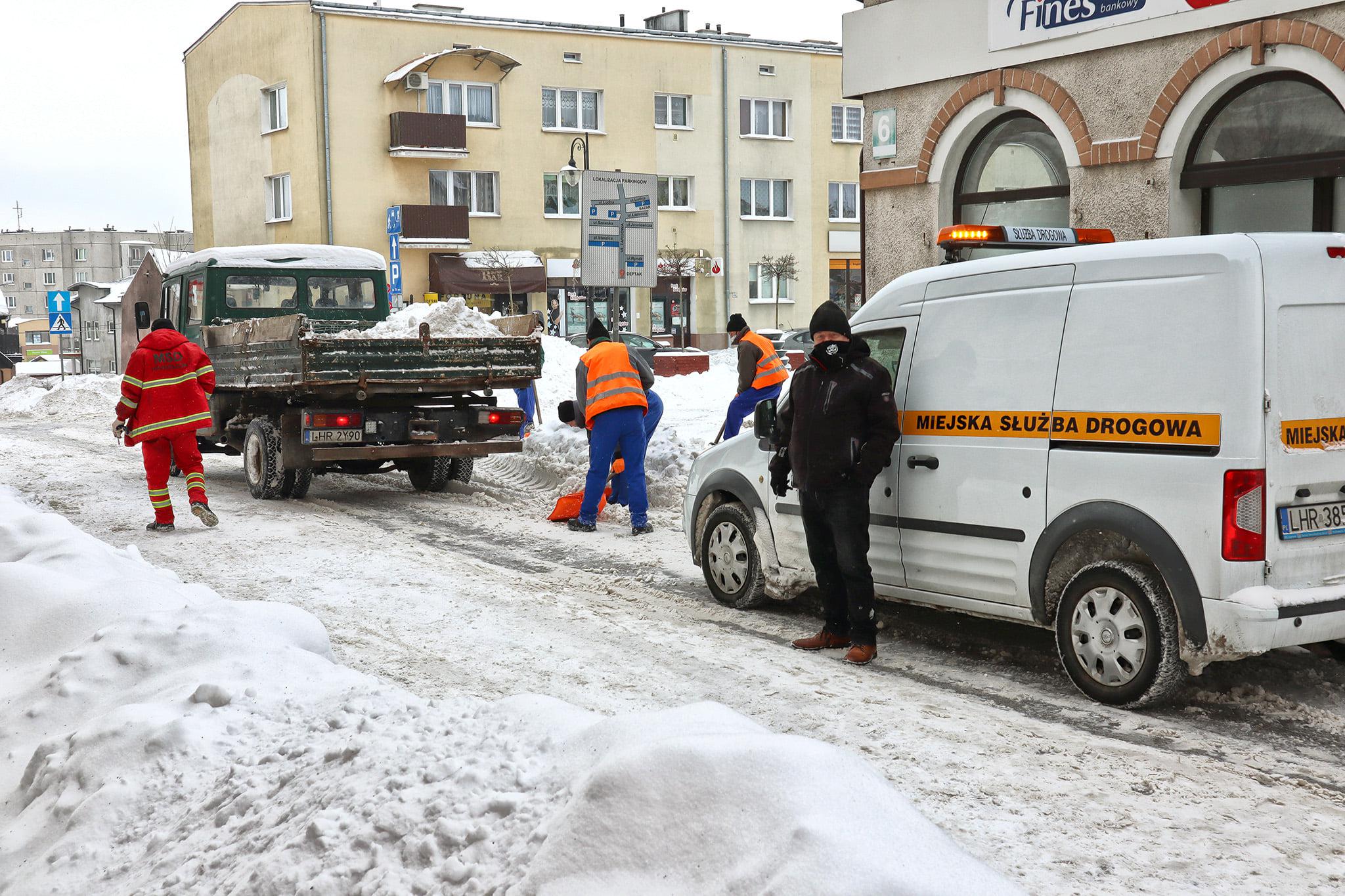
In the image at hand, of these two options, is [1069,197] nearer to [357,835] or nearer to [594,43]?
[357,835]

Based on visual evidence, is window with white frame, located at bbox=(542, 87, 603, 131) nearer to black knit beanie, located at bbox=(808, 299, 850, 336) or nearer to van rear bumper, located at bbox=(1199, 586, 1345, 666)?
black knit beanie, located at bbox=(808, 299, 850, 336)

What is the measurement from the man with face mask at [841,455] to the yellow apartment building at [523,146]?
32.4 metres

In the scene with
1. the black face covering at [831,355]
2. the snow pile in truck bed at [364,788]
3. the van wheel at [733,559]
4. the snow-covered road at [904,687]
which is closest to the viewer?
the snow pile in truck bed at [364,788]

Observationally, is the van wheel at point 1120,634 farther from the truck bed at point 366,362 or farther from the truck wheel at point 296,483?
the truck wheel at point 296,483

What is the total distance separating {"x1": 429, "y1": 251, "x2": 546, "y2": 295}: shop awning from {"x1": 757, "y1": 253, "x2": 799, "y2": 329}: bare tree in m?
8.34

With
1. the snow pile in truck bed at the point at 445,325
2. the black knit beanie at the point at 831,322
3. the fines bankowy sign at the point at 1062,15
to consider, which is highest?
the fines bankowy sign at the point at 1062,15

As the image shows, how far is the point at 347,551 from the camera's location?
30.7ft

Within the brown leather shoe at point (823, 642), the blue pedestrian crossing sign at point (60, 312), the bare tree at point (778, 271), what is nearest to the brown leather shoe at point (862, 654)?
the brown leather shoe at point (823, 642)

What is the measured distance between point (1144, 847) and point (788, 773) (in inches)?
63.1

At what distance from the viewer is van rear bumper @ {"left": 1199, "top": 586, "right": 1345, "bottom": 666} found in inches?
191

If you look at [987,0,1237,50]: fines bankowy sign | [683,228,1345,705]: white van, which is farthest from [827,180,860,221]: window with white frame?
[683,228,1345,705]: white van

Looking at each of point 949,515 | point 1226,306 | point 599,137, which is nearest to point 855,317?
point 949,515

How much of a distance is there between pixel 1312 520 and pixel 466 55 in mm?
38013

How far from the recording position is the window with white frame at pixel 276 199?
39312 millimetres
